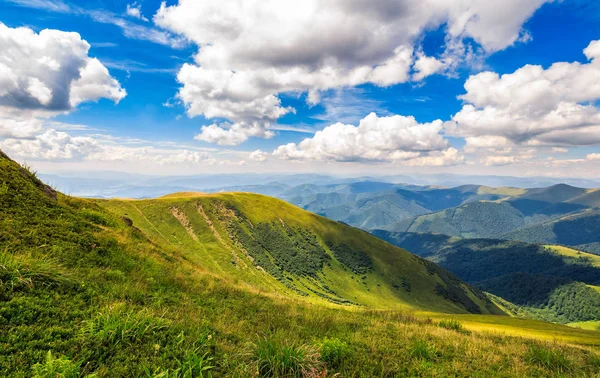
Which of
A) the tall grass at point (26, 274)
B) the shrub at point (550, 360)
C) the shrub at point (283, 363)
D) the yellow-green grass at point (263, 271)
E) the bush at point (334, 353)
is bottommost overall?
the yellow-green grass at point (263, 271)

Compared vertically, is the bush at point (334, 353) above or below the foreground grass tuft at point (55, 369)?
below

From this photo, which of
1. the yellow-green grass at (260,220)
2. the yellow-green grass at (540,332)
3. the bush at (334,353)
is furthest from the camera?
the yellow-green grass at (260,220)

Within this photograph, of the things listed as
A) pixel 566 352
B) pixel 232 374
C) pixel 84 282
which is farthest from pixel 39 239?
pixel 566 352

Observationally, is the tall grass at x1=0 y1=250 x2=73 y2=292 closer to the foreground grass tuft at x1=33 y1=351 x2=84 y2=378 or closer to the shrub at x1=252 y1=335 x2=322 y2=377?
the foreground grass tuft at x1=33 y1=351 x2=84 y2=378

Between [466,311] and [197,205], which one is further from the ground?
[197,205]

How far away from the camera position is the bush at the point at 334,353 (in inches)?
336

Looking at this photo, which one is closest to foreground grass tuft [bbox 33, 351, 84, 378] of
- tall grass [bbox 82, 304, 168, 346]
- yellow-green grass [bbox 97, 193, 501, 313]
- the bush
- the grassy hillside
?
the grassy hillside

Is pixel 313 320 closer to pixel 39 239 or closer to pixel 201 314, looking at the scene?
pixel 201 314

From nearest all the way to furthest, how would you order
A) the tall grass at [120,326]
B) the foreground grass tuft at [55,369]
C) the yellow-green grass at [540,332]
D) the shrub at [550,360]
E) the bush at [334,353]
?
the foreground grass tuft at [55,369] → the tall grass at [120,326] → the bush at [334,353] → the shrub at [550,360] → the yellow-green grass at [540,332]

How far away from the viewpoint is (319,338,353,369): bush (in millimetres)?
8531

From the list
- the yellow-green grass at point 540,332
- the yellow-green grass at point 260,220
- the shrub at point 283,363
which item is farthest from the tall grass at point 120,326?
the yellow-green grass at point 260,220

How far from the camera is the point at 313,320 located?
12.6 meters

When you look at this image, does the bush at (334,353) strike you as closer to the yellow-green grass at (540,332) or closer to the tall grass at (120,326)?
the tall grass at (120,326)

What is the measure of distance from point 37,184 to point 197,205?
115m
